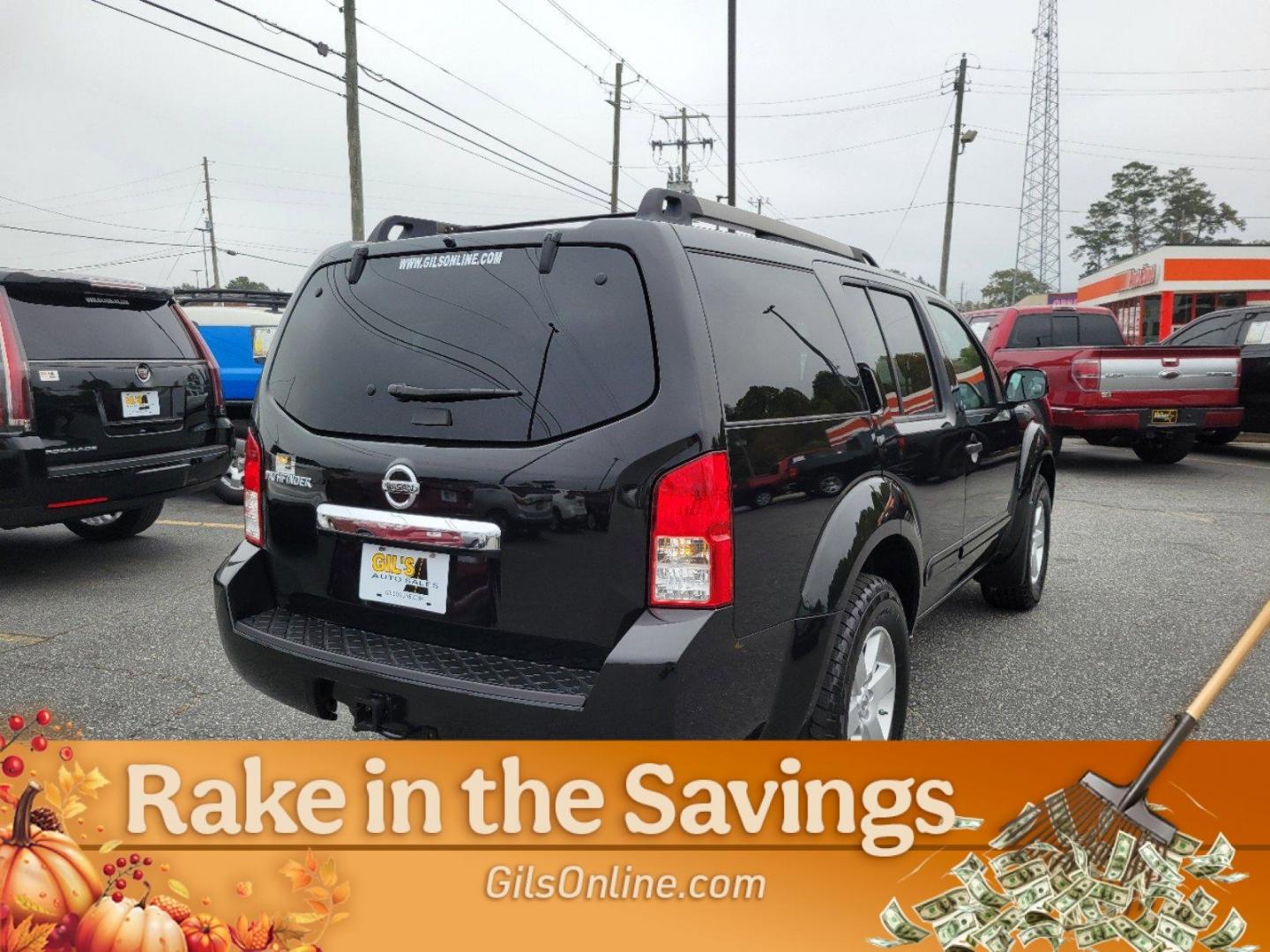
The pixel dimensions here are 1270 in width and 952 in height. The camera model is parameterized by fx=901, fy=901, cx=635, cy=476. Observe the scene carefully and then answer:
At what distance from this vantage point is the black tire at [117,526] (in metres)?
6.36

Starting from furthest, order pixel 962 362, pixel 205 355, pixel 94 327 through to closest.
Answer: pixel 205 355 → pixel 94 327 → pixel 962 362

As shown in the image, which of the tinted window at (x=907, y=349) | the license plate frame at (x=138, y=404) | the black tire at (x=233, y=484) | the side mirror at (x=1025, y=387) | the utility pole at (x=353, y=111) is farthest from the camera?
the utility pole at (x=353, y=111)

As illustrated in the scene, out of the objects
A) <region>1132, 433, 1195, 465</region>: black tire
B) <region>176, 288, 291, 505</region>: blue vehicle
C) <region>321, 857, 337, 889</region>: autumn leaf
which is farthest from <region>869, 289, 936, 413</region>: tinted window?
<region>1132, 433, 1195, 465</region>: black tire

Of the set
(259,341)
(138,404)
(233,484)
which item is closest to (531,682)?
(138,404)

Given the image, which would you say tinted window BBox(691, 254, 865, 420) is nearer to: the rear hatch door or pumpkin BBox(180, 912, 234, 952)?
the rear hatch door

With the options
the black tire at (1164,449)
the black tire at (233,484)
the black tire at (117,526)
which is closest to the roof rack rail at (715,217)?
the black tire at (117,526)

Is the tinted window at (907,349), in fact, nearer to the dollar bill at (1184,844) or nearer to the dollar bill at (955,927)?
the dollar bill at (1184,844)

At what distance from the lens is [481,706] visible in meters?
2.05

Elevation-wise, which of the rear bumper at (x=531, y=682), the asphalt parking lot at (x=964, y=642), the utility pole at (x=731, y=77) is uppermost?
the utility pole at (x=731, y=77)

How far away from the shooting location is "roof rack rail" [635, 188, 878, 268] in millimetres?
2340

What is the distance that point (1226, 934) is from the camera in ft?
6.01

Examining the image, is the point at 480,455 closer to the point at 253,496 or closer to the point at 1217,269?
the point at 253,496

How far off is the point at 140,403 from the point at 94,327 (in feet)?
1.65

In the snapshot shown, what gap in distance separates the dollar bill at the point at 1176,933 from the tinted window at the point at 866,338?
162 centimetres
